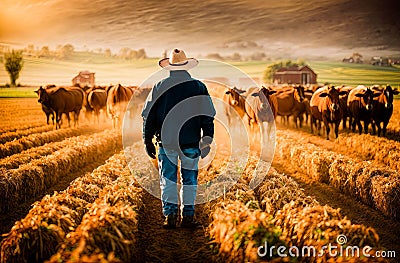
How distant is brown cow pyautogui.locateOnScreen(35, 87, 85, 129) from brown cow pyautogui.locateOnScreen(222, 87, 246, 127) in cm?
921

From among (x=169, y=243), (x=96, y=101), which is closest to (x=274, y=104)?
(x=96, y=101)

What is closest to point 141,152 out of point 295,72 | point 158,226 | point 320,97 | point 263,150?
point 158,226

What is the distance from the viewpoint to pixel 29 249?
5148 millimetres

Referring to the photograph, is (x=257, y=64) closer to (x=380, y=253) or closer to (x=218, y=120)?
(x=218, y=120)

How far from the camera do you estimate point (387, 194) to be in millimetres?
8289

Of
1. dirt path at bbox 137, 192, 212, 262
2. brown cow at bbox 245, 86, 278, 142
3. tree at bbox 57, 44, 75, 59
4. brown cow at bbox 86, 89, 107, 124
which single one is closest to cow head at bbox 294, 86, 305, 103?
brown cow at bbox 245, 86, 278, 142

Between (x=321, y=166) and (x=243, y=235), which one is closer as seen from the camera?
(x=243, y=235)

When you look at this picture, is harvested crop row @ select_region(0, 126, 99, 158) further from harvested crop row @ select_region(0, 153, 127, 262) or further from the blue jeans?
the blue jeans

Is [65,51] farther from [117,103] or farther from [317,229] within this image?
[317,229]

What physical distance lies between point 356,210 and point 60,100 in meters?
19.3

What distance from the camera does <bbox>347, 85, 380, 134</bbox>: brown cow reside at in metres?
20.3

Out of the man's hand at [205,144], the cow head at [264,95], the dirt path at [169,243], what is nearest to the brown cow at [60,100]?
the cow head at [264,95]

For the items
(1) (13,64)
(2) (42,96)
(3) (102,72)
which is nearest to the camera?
(2) (42,96)

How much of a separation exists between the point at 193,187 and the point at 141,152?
5.25 metres
